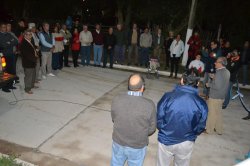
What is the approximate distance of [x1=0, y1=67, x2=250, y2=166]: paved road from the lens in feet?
20.9

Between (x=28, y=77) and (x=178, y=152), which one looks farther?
(x=28, y=77)

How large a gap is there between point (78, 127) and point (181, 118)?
3482 millimetres

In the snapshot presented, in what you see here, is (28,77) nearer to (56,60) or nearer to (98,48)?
(56,60)

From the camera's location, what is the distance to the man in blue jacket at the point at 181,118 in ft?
14.5

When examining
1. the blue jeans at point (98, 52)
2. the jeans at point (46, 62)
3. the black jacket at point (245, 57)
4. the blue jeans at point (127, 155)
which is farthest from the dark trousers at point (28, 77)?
the black jacket at point (245, 57)

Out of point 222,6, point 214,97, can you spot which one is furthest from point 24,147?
point 222,6

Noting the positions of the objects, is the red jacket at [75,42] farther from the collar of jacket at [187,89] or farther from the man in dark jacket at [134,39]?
the collar of jacket at [187,89]

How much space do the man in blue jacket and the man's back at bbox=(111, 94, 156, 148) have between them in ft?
0.84

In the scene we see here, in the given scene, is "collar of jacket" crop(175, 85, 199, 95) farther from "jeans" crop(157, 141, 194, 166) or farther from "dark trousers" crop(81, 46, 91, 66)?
"dark trousers" crop(81, 46, 91, 66)

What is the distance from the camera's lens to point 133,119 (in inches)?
169

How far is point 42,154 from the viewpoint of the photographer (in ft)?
20.0

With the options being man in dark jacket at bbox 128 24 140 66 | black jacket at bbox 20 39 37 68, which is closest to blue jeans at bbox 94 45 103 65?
man in dark jacket at bbox 128 24 140 66

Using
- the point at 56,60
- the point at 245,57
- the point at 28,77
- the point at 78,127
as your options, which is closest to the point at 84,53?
the point at 56,60

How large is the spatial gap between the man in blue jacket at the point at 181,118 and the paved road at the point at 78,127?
1.65m
